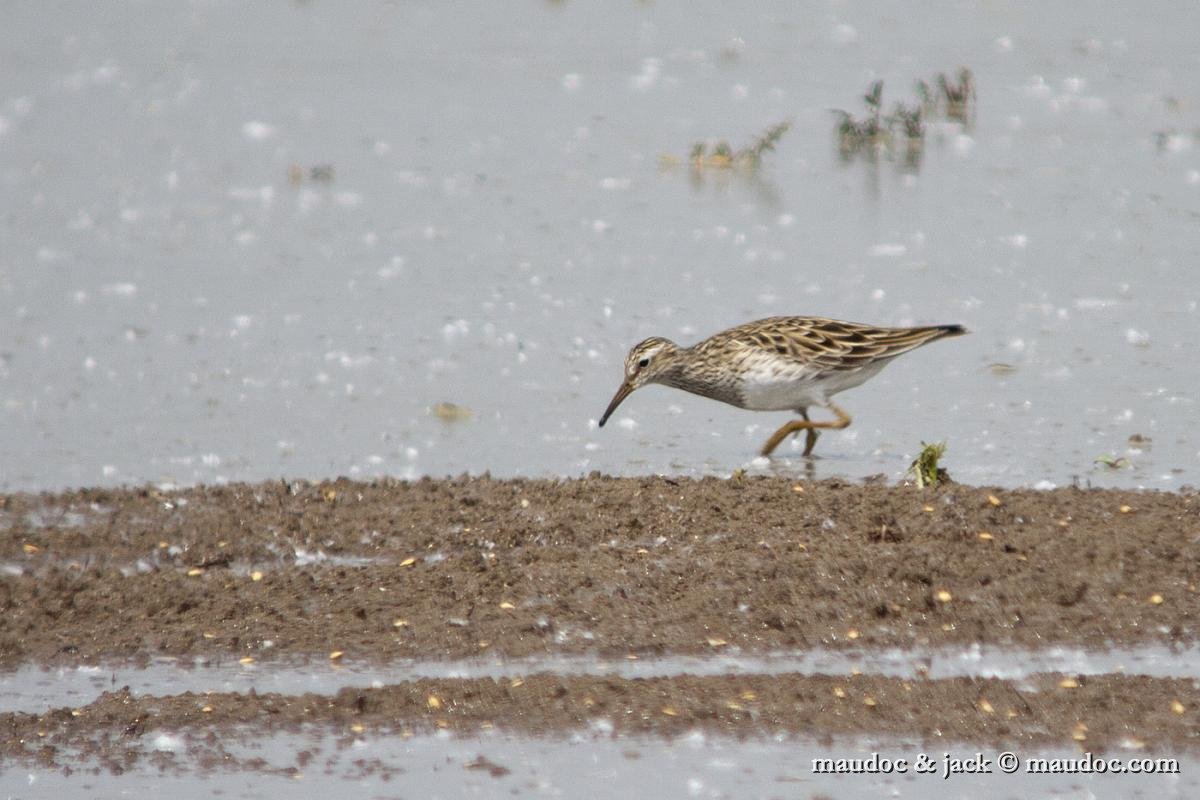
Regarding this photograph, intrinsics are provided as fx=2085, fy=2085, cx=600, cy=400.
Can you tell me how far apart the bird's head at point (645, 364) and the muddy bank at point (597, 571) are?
2.47 meters

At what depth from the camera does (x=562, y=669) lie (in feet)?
27.6

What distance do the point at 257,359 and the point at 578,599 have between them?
21.7 ft

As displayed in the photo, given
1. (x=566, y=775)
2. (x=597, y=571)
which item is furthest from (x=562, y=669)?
(x=566, y=775)

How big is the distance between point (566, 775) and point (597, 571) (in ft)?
6.91

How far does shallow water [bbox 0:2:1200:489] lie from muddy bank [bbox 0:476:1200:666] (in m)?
1.62

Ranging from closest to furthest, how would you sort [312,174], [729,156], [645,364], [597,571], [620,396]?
[597,571] → [620,396] → [645,364] → [312,174] → [729,156]

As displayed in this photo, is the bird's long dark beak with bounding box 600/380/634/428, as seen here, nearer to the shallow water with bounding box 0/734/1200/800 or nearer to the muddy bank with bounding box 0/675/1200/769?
the muddy bank with bounding box 0/675/1200/769

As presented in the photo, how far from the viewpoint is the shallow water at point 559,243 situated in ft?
43.7

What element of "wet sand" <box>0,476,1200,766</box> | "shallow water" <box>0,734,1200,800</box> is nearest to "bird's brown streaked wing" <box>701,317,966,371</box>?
"wet sand" <box>0,476,1200,766</box>

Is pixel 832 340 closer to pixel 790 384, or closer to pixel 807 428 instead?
pixel 790 384

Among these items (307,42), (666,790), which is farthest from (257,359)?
(307,42)

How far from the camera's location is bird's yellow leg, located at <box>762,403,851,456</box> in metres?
13.0

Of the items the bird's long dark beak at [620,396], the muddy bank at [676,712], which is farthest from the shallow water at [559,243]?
the muddy bank at [676,712]

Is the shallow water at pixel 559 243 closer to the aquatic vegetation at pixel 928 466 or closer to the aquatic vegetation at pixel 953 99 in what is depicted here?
the aquatic vegetation at pixel 953 99
